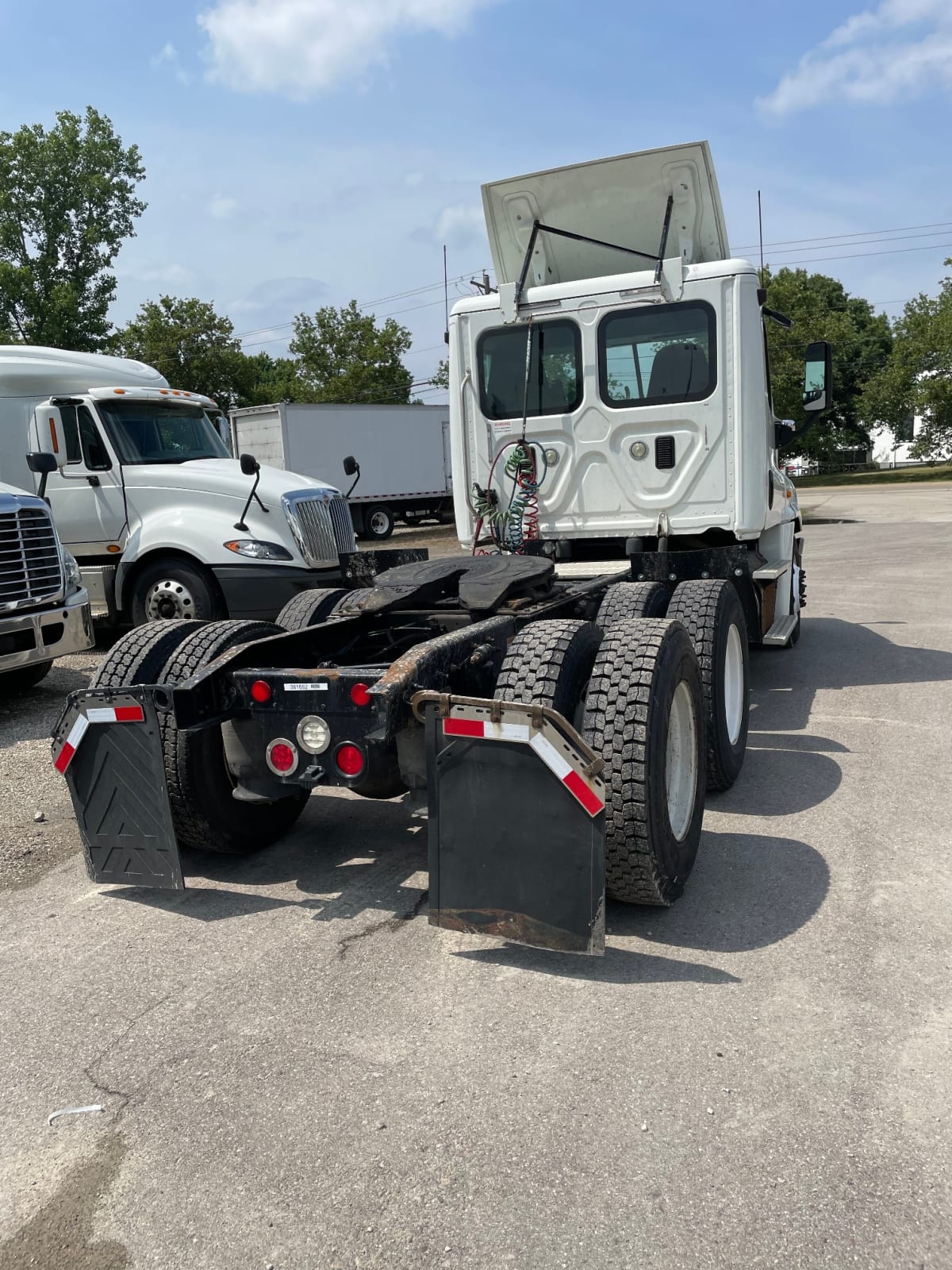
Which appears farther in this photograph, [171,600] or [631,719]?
[171,600]

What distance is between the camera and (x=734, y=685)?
589cm

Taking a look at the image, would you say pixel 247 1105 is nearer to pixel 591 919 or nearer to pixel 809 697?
pixel 591 919

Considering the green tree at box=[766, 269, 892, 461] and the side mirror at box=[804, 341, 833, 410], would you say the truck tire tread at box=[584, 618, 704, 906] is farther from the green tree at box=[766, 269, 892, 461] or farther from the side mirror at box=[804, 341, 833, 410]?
the green tree at box=[766, 269, 892, 461]

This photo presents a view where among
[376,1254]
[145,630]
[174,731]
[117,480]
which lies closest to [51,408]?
[117,480]

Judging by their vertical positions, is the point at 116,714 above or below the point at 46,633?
above

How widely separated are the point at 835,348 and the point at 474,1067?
43158 millimetres

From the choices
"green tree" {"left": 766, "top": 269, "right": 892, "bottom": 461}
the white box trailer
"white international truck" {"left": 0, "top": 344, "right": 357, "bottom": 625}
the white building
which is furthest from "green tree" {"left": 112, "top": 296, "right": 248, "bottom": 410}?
the white building

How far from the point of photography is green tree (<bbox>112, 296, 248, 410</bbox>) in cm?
3562

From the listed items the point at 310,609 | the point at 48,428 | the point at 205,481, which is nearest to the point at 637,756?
the point at 310,609

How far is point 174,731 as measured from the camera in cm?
415

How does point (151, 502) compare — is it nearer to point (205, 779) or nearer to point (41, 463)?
point (41, 463)

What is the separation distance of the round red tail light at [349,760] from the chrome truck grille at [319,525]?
644 centimetres

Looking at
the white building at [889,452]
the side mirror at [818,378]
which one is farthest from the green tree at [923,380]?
the side mirror at [818,378]

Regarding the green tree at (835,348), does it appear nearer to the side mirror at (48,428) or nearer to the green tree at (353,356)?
the green tree at (353,356)
